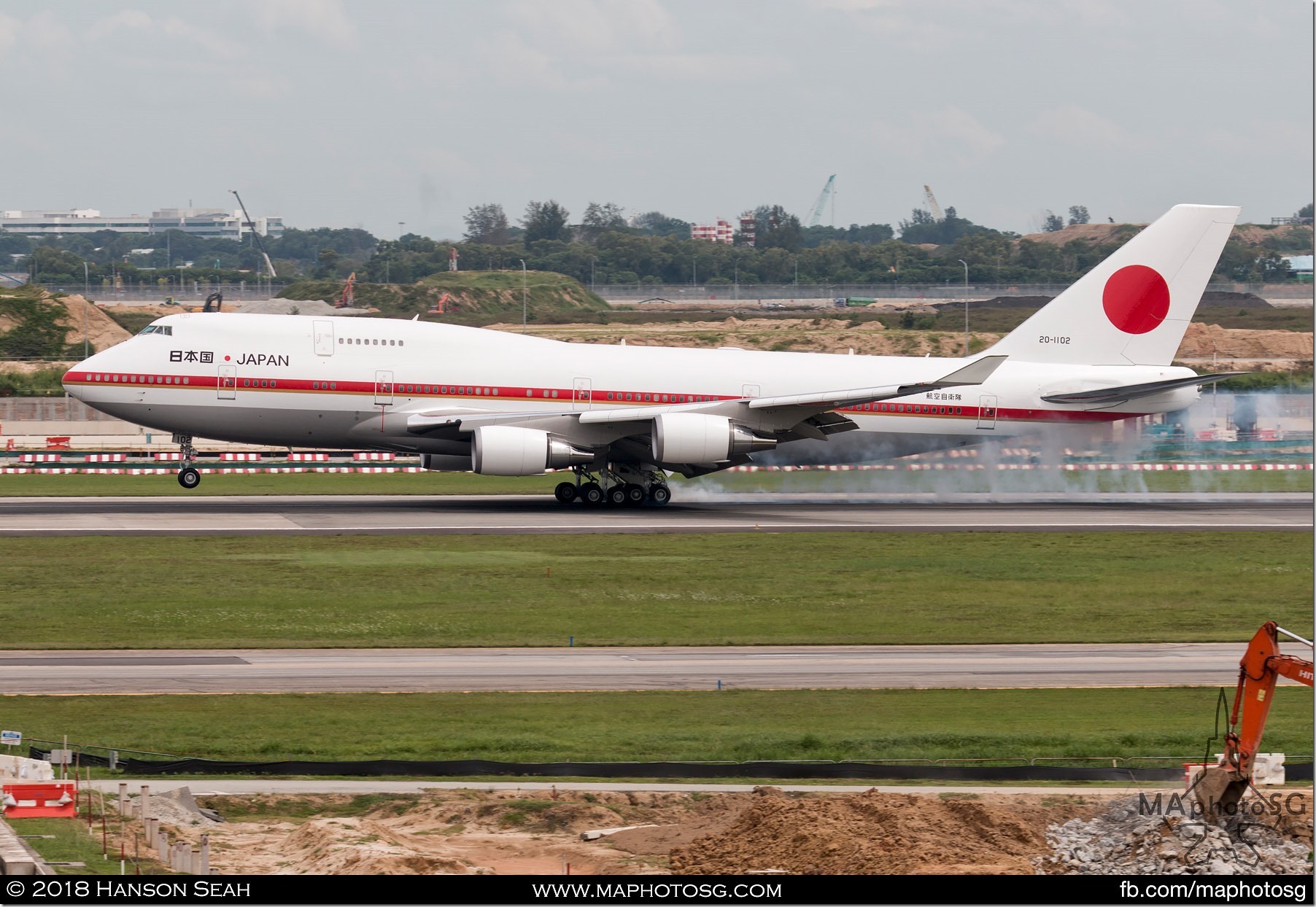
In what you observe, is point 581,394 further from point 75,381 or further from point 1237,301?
point 1237,301

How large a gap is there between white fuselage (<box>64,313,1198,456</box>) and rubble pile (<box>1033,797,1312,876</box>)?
110 feet

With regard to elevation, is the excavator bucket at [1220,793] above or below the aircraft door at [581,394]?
below

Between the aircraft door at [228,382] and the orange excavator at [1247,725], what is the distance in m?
36.5

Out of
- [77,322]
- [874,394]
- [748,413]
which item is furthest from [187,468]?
[77,322]

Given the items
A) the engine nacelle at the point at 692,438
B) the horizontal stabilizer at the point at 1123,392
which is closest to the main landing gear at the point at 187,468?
the engine nacelle at the point at 692,438

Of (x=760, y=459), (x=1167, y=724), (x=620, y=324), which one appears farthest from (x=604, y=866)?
(x=620, y=324)

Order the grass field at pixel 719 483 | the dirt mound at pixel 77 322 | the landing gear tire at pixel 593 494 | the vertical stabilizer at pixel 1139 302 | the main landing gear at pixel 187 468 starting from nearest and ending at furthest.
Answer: the main landing gear at pixel 187 468 < the landing gear tire at pixel 593 494 < the vertical stabilizer at pixel 1139 302 < the grass field at pixel 719 483 < the dirt mound at pixel 77 322

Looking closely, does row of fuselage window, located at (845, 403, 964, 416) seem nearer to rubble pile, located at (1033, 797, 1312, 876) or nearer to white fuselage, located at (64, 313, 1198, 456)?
white fuselage, located at (64, 313, 1198, 456)

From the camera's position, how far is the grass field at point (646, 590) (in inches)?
1213

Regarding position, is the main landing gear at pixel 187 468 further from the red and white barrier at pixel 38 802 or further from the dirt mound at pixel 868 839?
the dirt mound at pixel 868 839

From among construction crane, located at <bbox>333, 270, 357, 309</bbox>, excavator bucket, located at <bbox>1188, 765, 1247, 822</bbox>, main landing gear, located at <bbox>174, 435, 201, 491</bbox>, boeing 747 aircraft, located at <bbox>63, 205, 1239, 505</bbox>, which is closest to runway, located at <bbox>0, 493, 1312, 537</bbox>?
main landing gear, located at <bbox>174, 435, 201, 491</bbox>

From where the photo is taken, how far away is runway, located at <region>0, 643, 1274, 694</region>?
25.8 metres

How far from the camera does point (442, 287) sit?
151500 mm

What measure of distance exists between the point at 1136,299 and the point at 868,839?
40.7 meters
